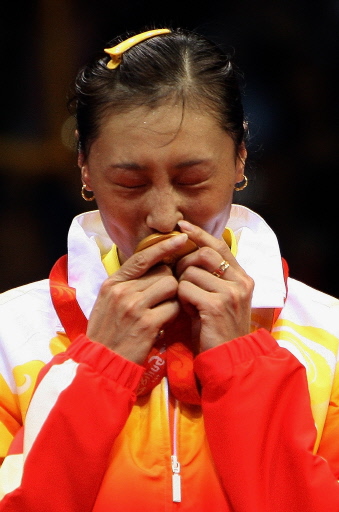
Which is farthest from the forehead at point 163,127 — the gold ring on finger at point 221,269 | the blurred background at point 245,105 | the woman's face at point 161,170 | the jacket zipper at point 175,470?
the blurred background at point 245,105

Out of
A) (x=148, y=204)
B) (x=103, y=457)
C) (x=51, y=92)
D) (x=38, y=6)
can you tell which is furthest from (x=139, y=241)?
(x=38, y=6)

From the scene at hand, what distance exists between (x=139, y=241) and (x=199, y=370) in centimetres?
27

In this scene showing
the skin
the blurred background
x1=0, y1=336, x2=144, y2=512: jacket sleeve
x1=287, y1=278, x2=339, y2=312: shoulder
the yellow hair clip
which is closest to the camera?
x1=0, y1=336, x2=144, y2=512: jacket sleeve

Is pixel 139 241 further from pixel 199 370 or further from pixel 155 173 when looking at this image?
pixel 199 370

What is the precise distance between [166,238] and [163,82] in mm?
280

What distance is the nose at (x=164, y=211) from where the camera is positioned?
1392 millimetres

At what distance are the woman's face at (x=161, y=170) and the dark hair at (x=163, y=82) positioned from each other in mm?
26

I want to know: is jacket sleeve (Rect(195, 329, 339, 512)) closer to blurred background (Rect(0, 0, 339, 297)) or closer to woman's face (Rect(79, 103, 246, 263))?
woman's face (Rect(79, 103, 246, 263))

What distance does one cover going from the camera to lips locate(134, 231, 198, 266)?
4.53ft

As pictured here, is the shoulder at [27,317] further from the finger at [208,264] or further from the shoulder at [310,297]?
the shoulder at [310,297]

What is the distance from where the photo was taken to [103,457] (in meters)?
1.28

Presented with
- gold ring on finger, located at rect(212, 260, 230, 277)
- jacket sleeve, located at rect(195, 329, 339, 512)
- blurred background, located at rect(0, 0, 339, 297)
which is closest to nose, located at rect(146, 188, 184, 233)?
gold ring on finger, located at rect(212, 260, 230, 277)

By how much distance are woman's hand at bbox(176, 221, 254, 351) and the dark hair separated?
0.23m

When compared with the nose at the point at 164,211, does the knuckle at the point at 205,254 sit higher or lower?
lower
